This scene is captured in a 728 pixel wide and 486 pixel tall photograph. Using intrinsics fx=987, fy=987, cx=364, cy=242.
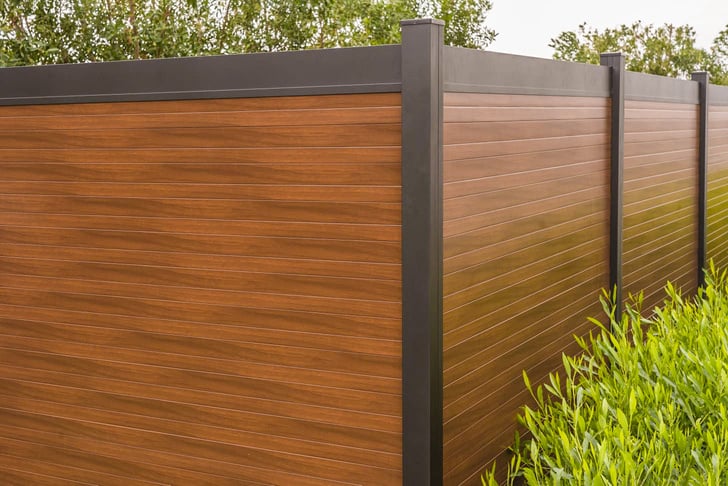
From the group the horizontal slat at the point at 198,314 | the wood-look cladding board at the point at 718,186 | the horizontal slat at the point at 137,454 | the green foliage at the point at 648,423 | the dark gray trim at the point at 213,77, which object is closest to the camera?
the green foliage at the point at 648,423

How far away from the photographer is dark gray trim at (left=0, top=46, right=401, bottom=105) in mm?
3535

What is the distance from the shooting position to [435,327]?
11.6 feet

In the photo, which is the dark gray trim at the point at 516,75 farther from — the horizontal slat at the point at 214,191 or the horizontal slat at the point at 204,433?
the horizontal slat at the point at 204,433

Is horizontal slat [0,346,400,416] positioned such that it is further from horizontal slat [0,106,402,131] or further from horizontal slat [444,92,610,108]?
horizontal slat [444,92,610,108]

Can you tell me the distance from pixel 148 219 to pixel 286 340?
82 cm

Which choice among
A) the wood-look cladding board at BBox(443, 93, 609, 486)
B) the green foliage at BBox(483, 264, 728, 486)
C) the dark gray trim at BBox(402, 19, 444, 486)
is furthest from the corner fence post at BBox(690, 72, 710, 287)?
the dark gray trim at BBox(402, 19, 444, 486)

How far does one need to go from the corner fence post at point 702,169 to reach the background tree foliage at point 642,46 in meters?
13.4

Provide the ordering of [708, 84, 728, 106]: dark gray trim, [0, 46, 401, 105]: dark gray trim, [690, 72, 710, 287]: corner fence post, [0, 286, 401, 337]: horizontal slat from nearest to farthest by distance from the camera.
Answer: [0, 46, 401, 105]: dark gray trim < [0, 286, 401, 337]: horizontal slat < [690, 72, 710, 287]: corner fence post < [708, 84, 728, 106]: dark gray trim

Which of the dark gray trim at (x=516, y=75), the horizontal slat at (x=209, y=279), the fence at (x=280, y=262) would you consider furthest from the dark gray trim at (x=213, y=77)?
the horizontal slat at (x=209, y=279)

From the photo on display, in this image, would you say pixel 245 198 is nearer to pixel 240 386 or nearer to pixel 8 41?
pixel 240 386

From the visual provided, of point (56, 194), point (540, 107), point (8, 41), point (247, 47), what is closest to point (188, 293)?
point (56, 194)

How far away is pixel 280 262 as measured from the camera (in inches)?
150

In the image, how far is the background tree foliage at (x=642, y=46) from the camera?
853 inches

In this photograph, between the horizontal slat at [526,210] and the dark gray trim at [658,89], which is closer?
the horizontal slat at [526,210]
